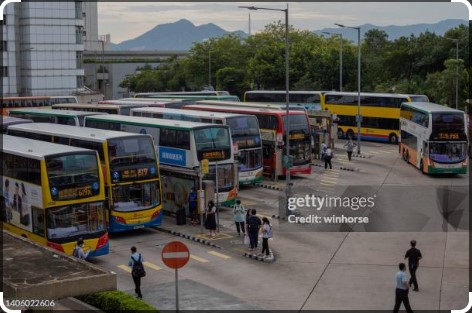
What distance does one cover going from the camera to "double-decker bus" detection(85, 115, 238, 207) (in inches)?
1081

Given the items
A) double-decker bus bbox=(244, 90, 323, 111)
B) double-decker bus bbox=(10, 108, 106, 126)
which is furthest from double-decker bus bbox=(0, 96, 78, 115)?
double-decker bus bbox=(244, 90, 323, 111)

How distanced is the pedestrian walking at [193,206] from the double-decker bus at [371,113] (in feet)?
80.5

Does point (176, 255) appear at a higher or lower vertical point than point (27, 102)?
lower

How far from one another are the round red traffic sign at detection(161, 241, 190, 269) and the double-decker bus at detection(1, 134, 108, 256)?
22.0 ft

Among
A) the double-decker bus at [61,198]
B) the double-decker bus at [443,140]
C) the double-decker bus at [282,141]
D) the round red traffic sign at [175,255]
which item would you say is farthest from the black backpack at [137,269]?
the double-decker bus at [443,140]

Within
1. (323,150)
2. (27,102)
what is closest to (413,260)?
(323,150)

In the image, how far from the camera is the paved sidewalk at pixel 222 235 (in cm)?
2256

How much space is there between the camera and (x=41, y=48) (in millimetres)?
72375

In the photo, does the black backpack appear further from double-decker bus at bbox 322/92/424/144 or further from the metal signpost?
double-decker bus at bbox 322/92/424/144

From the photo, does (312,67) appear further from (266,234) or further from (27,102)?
(266,234)

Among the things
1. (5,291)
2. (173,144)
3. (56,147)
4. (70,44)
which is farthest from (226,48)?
(5,291)

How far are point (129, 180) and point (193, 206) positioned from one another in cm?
313

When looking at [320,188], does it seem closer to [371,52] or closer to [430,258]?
[430,258]

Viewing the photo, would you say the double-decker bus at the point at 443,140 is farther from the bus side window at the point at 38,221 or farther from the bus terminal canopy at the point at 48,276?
the bus terminal canopy at the point at 48,276
